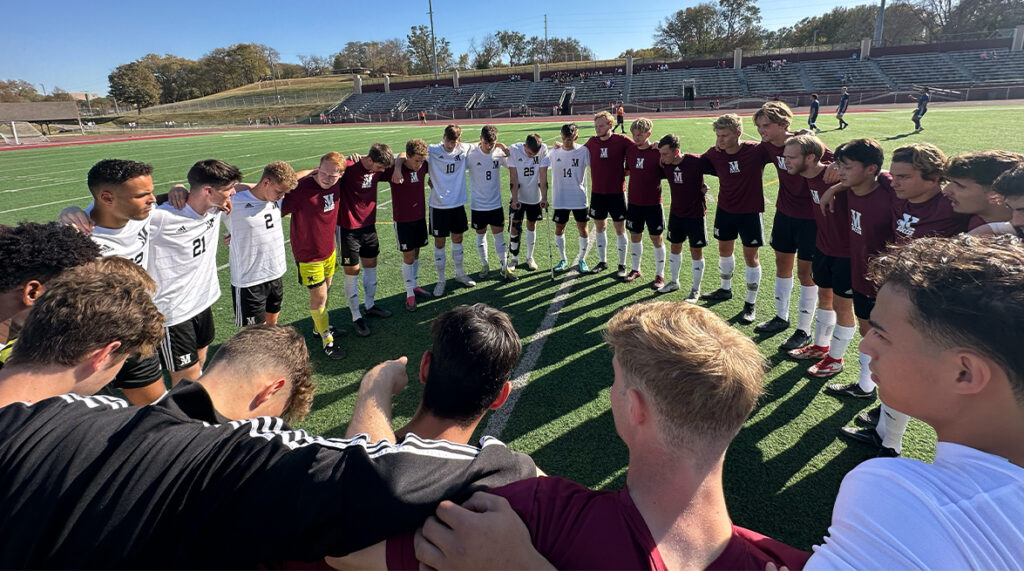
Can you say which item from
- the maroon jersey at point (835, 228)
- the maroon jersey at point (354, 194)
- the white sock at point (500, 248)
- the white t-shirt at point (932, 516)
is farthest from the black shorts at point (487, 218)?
the white t-shirt at point (932, 516)

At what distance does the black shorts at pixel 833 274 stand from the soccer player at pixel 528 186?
4180 mm

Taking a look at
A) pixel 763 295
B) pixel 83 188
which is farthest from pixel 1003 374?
pixel 83 188

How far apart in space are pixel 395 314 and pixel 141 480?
5500 millimetres

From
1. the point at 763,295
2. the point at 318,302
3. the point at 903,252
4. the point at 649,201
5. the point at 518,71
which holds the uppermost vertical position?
the point at 518,71

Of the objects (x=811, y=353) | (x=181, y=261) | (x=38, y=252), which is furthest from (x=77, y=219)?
(x=811, y=353)

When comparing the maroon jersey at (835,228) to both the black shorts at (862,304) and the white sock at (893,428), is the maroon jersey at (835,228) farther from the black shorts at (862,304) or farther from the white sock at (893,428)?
the white sock at (893,428)

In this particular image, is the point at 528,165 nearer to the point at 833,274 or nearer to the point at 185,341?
the point at 833,274

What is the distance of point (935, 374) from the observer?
128 cm

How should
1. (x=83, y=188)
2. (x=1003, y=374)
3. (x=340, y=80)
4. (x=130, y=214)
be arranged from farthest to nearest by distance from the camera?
(x=340, y=80), (x=83, y=188), (x=130, y=214), (x=1003, y=374)

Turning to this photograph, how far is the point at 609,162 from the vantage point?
24.4ft

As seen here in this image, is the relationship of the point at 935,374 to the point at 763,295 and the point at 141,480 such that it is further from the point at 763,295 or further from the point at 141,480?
the point at 763,295

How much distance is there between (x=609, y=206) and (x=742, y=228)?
7.02 feet

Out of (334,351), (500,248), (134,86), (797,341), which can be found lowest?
(797,341)

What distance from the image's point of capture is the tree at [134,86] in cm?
8331
